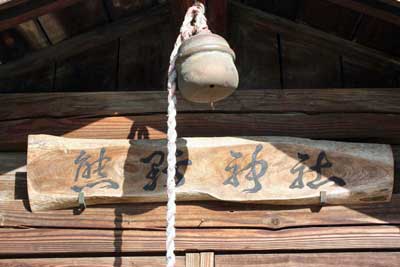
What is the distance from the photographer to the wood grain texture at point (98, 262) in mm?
2449

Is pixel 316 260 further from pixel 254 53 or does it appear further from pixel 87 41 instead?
pixel 87 41

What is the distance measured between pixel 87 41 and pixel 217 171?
944mm

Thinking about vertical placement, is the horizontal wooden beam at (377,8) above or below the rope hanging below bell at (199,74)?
above

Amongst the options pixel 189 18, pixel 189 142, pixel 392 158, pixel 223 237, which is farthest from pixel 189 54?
pixel 392 158

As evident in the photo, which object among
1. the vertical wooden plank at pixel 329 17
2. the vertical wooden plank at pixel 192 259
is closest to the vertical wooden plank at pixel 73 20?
the vertical wooden plank at pixel 329 17

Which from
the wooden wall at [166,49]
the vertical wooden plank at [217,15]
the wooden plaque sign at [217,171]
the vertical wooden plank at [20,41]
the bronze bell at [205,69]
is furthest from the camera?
the wooden wall at [166,49]

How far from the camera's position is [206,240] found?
2.46 metres

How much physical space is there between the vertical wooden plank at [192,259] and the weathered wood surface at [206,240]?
24mm

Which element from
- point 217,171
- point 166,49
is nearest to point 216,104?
point 217,171

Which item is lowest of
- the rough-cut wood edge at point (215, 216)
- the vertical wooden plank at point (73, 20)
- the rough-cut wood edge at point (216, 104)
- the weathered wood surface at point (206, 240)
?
the weathered wood surface at point (206, 240)

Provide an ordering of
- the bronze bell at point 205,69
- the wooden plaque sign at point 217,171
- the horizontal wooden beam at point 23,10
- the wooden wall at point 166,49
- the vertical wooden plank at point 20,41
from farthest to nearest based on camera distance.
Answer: the wooden wall at point 166,49 < the vertical wooden plank at point 20,41 < the wooden plaque sign at point 217,171 < the horizontal wooden beam at point 23,10 < the bronze bell at point 205,69

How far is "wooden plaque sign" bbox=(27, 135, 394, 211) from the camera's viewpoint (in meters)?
2.46

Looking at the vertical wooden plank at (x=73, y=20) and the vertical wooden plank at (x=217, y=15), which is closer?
the vertical wooden plank at (x=217, y=15)

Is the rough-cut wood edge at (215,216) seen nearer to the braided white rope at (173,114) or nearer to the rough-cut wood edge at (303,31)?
the braided white rope at (173,114)
